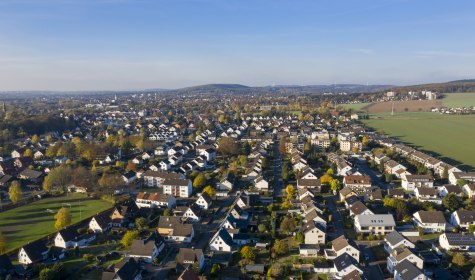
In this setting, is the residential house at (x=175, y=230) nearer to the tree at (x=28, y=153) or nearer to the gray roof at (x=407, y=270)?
the gray roof at (x=407, y=270)

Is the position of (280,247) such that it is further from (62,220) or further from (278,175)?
(278,175)

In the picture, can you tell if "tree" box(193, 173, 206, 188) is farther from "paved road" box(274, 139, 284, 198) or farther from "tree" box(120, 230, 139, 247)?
"tree" box(120, 230, 139, 247)

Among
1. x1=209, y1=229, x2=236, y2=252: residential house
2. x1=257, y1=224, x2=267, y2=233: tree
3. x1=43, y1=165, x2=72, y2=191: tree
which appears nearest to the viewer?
x1=209, y1=229, x2=236, y2=252: residential house

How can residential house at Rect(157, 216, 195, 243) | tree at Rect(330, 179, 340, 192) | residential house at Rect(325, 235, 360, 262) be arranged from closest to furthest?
residential house at Rect(325, 235, 360, 262)
residential house at Rect(157, 216, 195, 243)
tree at Rect(330, 179, 340, 192)

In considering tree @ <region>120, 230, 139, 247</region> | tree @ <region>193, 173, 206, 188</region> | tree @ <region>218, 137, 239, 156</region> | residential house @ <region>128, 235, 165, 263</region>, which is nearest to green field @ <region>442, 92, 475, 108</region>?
tree @ <region>218, 137, 239, 156</region>

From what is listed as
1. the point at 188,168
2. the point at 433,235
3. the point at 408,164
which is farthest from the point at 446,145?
the point at 188,168

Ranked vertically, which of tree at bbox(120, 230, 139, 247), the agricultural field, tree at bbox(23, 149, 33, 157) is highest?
the agricultural field

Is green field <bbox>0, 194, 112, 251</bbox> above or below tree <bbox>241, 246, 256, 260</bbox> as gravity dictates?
below
